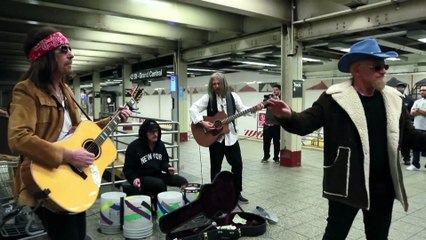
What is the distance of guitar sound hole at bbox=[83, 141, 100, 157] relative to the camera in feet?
6.20

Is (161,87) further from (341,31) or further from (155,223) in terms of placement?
(155,223)

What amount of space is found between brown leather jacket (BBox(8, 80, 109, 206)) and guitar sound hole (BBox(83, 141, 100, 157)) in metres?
0.26

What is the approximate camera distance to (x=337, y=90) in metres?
1.82

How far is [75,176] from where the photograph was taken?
5.53 ft

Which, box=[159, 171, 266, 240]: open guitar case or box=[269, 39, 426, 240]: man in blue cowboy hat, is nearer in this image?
box=[269, 39, 426, 240]: man in blue cowboy hat

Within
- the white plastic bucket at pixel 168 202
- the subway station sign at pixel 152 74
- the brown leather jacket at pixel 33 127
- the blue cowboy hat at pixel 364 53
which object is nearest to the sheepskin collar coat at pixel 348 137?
the blue cowboy hat at pixel 364 53

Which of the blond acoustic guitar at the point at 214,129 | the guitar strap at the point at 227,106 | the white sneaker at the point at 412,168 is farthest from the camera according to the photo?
the white sneaker at the point at 412,168

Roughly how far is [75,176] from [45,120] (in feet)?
1.06

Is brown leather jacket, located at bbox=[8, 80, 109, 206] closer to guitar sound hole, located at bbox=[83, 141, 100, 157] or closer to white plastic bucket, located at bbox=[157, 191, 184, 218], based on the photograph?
guitar sound hole, located at bbox=[83, 141, 100, 157]

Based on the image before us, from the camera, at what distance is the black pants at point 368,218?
1795mm

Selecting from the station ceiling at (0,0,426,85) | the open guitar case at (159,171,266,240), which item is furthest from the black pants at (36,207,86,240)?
the station ceiling at (0,0,426,85)

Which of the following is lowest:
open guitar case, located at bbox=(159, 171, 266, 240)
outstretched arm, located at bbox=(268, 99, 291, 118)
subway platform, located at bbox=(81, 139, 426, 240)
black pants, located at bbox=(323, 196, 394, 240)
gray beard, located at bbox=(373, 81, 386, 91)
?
subway platform, located at bbox=(81, 139, 426, 240)

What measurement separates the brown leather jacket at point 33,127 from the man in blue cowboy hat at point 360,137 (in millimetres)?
1133

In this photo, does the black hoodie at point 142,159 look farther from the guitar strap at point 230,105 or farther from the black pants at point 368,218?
the black pants at point 368,218
